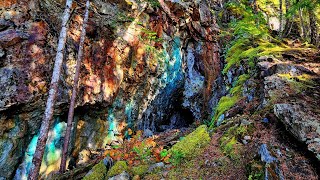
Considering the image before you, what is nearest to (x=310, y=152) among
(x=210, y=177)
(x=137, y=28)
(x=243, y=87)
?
(x=210, y=177)

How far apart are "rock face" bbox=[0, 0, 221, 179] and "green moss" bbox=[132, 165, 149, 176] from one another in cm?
573

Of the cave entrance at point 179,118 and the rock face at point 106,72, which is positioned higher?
the rock face at point 106,72

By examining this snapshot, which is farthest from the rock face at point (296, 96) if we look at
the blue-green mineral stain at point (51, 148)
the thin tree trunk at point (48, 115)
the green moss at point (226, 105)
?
the blue-green mineral stain at point (51, 148)

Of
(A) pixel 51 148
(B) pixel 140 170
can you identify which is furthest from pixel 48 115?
(A) pixel 51 148

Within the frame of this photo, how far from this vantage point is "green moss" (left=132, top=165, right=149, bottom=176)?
22.1ft

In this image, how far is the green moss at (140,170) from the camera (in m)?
6.73

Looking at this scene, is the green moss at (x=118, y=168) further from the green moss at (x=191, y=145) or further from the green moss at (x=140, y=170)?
the green moss at (x=191, y=145)

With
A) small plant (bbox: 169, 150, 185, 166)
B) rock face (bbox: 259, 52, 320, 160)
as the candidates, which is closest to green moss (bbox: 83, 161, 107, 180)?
small plant (bbox: 169, 150, 185, 166)

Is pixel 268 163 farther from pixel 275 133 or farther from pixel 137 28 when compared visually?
pixel 137 28

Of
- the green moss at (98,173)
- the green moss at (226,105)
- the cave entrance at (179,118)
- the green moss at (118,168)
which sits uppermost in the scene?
the green moss at (226,105)

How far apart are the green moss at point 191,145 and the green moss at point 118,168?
4.98 feet

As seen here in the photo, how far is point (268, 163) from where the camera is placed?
17.0ft

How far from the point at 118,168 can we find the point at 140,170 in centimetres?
67

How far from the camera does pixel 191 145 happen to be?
763cm
